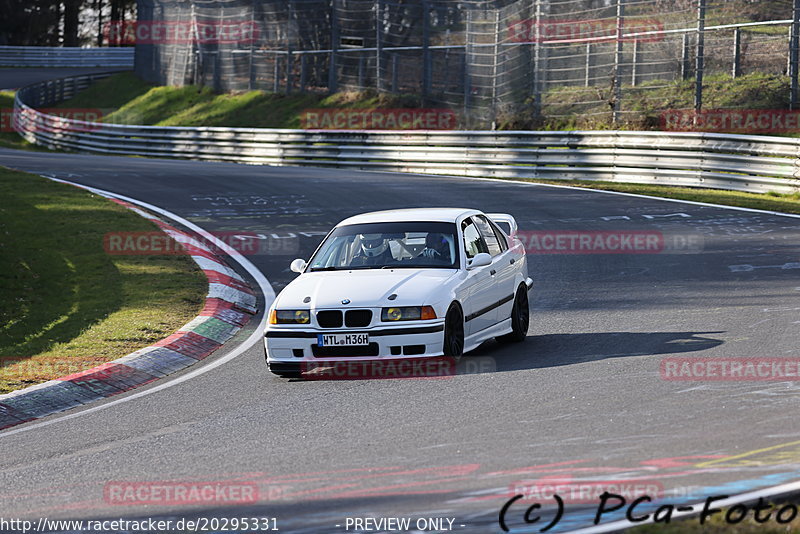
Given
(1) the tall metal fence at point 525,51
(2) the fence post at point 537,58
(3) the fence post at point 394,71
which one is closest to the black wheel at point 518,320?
(1) the tall metal fence at point 525,51

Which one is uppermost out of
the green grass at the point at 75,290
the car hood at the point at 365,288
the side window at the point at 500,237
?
the side window at the point at 500,237

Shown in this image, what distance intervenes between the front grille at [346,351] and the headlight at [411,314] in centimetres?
27

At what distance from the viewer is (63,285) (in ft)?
53.9

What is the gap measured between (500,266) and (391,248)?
112cm

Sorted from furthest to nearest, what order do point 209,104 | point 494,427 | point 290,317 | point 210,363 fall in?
point 209,104, point 210,363, point 290,317, point 494,427

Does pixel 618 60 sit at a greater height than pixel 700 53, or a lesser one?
lesser

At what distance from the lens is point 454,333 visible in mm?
10359

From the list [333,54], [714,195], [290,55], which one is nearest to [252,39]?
[290,55]

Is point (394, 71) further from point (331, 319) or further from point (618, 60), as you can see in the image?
point (331, 319)

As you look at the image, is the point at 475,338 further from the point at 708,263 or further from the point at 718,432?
the point at 708,263

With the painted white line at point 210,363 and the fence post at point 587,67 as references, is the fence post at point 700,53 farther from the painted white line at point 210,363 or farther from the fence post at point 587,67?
the painted white line at point 210,363

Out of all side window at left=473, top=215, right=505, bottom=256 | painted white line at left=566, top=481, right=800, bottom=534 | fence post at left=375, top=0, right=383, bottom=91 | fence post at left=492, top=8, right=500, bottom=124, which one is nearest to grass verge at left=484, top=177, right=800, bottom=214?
fence post at left=492, top=8, right=500, bottom=124

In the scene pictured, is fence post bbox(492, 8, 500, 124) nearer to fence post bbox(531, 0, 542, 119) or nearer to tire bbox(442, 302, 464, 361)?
fence post bbox(531, 0, 542, 119)

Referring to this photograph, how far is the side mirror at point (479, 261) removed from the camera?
35.9 feet
